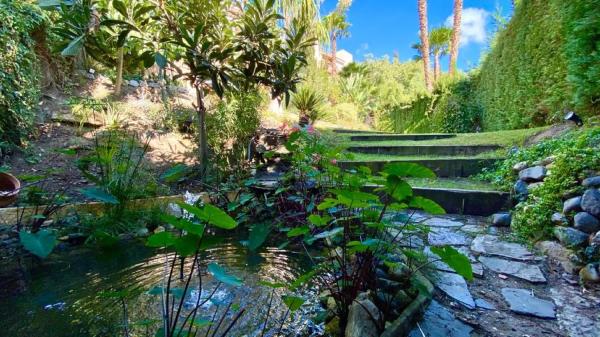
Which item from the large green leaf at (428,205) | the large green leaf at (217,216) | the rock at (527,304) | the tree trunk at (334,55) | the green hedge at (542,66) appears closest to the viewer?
the large green leaf at (217,216)

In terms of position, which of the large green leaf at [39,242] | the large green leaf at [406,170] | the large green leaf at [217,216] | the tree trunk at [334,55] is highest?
the tree trunk at [334,55]

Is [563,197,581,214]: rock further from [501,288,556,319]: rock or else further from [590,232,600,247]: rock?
[501,288,556,319]: rock

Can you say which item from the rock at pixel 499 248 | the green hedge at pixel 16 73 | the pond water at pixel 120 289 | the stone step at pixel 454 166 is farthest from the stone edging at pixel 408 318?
the green hedge at pixel 16 73

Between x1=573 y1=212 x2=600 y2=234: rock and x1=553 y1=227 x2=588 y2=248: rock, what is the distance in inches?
1.1

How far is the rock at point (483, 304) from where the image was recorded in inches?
52.1

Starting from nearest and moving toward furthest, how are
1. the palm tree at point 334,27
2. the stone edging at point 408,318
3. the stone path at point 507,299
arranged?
the stone edging at point 408,318 → the stone path at point 507,299 → the palm tree at point 334,27

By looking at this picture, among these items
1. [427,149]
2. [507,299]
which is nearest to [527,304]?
[507,299]

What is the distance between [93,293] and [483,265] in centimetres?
204

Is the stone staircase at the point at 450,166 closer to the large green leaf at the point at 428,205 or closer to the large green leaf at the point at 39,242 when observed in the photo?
the large green leaf at the point at 428,205

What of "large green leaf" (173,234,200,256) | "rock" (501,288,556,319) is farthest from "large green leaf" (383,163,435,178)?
"rock" (501,288,556,319)

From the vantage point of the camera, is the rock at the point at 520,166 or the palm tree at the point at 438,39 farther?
the palm tree at the point at 438,39

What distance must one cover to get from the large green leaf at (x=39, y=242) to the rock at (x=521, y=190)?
261 cm

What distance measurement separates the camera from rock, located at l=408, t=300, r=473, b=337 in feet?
3.67

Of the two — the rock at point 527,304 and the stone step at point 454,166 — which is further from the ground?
the stone step at point 454,166
